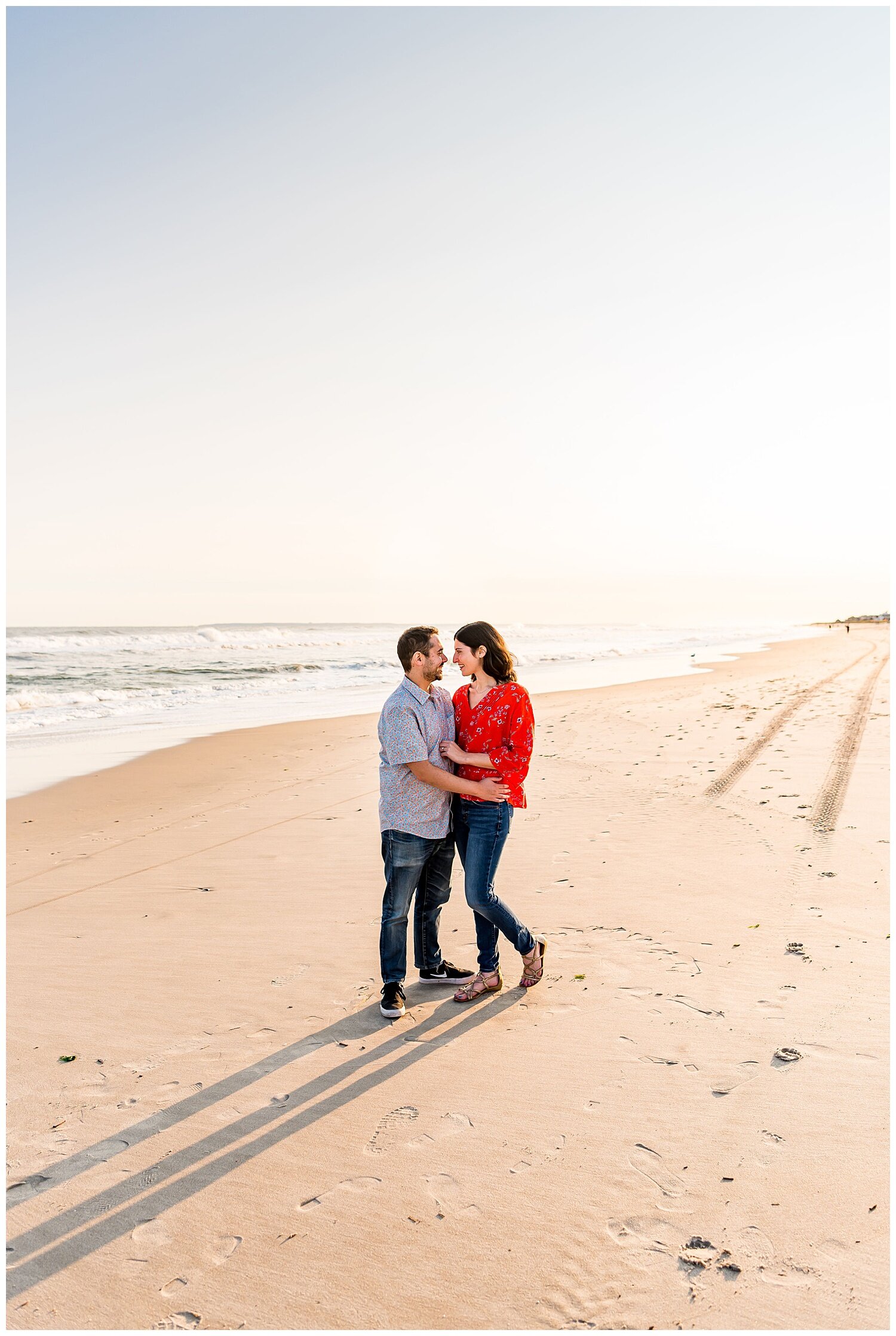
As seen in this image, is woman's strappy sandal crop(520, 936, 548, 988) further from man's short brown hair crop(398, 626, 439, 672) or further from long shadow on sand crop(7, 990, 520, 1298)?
man's short brown hair crop(398, 626, 439, 672)

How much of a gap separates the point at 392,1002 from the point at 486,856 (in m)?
0.91

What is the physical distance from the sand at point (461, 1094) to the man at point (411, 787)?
0.48 m

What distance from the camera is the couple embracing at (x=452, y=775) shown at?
13.6ft

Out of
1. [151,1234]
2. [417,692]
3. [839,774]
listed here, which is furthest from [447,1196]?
[839,774]

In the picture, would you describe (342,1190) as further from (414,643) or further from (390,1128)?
(414,643)

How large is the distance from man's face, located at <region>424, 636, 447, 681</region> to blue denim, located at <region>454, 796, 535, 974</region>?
0.71 m

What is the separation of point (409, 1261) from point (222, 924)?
338 cm

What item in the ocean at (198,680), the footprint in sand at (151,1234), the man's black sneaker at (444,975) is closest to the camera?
the footprint in sand at (151,1234)

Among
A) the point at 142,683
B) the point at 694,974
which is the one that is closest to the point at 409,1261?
the point at 694,974

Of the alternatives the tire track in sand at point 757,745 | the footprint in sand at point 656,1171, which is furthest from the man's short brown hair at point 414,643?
the tire track in sand at point 757,745

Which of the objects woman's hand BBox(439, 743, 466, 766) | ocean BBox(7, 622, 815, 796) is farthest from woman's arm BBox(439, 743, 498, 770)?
ocean BBox(7, 622, 815, 796)

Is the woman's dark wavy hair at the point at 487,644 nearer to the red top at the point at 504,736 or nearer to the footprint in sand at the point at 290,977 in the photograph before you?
the red top at the point at 504,736

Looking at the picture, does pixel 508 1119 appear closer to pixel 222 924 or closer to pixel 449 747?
pixel 449 747

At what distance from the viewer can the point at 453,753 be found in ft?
13.8
